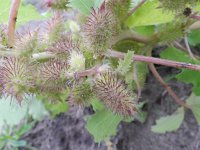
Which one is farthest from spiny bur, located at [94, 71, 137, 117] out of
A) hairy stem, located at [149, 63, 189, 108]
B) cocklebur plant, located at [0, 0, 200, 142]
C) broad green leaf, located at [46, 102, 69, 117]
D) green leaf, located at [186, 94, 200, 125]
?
broad green leaf, located at [46, 102, 69, 117]

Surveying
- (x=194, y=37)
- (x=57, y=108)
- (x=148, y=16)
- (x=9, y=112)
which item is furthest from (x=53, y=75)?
(x=57, y=108)

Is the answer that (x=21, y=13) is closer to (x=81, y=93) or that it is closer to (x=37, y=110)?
(x=81, y=93)

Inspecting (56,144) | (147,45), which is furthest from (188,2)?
(56,144)

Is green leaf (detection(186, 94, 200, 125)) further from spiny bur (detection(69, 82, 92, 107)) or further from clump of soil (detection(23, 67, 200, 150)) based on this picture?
spiny bur (detection(69, 82, 92, 107))


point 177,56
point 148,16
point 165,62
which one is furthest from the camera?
point 177,56

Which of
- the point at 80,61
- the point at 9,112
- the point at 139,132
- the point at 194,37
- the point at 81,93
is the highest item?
the point at 194,37

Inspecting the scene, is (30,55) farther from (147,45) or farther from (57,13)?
(147,45)
